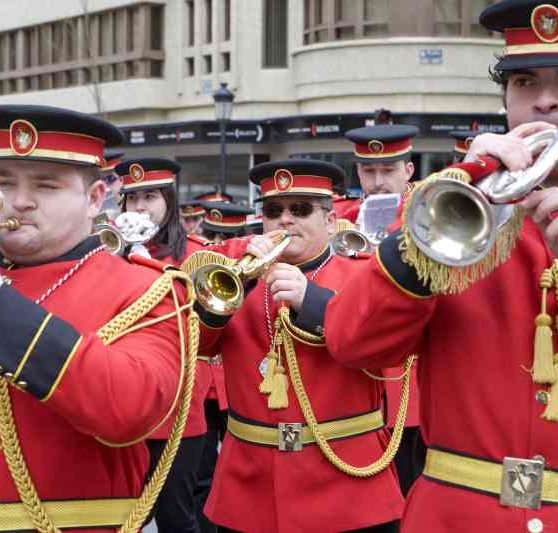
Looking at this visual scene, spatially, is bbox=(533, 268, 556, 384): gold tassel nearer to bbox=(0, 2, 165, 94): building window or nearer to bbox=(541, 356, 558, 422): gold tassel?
bbox=(541, 356, 558, 422): gold tassel

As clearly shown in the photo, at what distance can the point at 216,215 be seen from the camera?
12.6 meters

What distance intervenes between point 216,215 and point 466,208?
9.83m

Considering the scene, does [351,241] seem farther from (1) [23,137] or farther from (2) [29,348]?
(2) [29,348]

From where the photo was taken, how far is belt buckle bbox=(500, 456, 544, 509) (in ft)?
10.2

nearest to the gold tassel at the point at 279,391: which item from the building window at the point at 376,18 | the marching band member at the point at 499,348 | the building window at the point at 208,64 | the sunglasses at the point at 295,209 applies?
the sunglasses at the point at 295,209

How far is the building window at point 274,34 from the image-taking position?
104ft

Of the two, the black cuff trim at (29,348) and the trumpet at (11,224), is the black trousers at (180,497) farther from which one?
the black cuff trim at (29,348)

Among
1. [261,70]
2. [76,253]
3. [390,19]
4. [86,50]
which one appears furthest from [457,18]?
[76,253]

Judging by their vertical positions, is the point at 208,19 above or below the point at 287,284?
above

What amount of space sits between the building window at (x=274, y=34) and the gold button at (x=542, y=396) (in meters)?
28.9

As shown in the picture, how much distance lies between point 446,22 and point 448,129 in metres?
2.75

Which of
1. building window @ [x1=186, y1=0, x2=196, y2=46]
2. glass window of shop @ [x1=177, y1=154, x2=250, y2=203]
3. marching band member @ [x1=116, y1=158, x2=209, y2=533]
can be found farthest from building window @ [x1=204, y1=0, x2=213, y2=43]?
marching band member @ [x1=116, y1=158, x2=209, y2=533]

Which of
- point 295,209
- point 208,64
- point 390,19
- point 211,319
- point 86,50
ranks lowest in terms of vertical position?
point 211,319

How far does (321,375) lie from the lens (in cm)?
523
